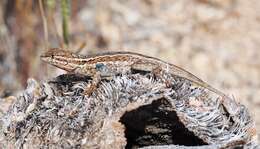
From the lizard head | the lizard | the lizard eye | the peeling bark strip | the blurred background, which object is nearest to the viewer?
the peeling bark strip

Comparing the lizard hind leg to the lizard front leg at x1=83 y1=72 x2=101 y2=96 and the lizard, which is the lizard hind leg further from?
the lizard front leg at x1=83 y1=72 x2=101 y2=96

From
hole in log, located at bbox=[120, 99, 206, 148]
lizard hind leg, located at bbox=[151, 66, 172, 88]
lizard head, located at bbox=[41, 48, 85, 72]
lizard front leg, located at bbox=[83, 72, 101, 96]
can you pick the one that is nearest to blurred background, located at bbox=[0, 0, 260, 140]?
lizard head, located at bbox=[41, 48, 85, 72]

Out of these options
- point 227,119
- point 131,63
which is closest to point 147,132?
point 227,119

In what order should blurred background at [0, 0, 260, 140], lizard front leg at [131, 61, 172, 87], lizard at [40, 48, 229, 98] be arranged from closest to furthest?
1. lizard front leg at [131, 61, 172, 87]
2. lizard at [40, 48, 229, 98]
3. blurred background at [0, 0, 260, 140]

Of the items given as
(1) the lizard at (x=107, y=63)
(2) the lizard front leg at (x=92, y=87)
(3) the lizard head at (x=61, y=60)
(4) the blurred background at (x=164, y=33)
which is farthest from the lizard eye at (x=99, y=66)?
(4) the blurred background at (x=164, y=33)

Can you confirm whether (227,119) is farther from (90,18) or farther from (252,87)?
(90,18)

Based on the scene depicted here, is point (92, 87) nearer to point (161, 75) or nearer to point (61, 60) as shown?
point (161, 75)

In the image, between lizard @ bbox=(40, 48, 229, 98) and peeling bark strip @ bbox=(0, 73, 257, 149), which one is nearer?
peeling bark strip @ bbox=(0, 73, 257, 149)

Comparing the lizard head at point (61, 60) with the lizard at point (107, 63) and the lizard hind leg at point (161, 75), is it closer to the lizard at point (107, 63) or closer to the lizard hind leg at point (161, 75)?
the lizard at point (107, 63)
